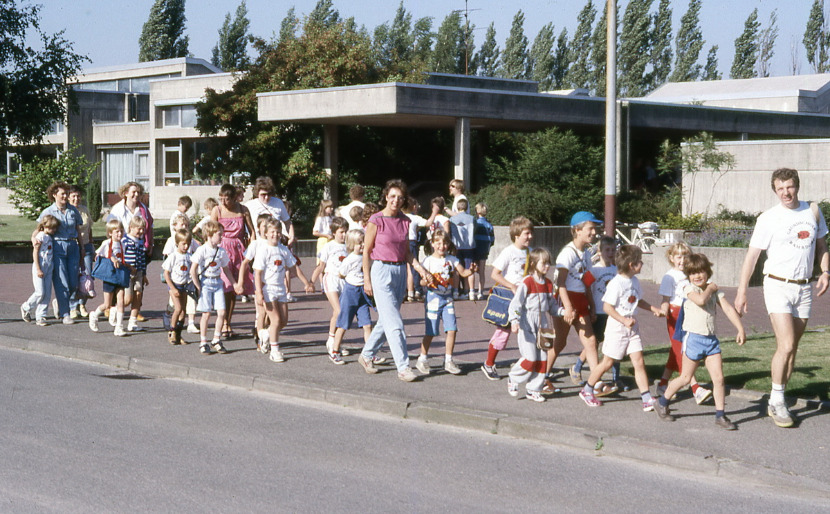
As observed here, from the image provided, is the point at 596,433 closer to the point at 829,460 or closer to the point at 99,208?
the point at 829,460

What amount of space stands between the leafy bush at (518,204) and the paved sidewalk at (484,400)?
1125 centimetres

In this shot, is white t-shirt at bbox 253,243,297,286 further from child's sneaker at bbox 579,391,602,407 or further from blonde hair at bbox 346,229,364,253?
child's sneaker at bbox 579,391,602,407

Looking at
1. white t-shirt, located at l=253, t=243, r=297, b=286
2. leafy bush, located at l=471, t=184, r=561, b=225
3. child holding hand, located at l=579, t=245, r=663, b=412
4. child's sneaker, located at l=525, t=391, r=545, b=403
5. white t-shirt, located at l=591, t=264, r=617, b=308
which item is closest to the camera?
child holding hand, located at l=579, t=245, r=663, b=412

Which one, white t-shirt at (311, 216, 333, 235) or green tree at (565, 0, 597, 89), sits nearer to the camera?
white t-shirt at (311, 216, 333, 235)

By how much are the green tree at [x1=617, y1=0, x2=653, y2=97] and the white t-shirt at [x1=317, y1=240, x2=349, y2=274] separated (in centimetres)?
6664

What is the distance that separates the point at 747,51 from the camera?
76938 millimetres

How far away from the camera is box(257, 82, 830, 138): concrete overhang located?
82.6 ft

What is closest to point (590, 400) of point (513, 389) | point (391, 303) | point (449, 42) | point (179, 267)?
point (513, 389)

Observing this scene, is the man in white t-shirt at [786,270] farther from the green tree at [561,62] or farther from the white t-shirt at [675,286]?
the green tree at [561,62]

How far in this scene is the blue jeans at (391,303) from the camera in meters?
8.98

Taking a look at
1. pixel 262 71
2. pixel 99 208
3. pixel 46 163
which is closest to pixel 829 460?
pixel 46 163

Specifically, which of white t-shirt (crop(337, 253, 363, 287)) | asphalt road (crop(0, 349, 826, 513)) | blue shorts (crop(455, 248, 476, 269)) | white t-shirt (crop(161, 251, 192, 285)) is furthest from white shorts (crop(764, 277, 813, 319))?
blue shorts (crop(455, 248, 476, 269))

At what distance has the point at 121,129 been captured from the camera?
49281 mm

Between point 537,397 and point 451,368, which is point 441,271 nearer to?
point 451,368
